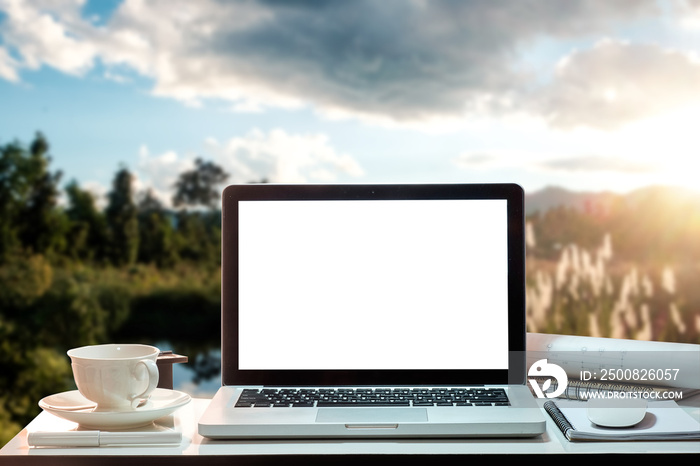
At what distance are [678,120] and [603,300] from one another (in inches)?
39.4

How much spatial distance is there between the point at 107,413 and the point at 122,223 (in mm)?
3343

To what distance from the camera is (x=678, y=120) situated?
330 centimetres

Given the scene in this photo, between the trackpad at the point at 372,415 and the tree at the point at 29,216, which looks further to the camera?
the tree at the point at 29,216

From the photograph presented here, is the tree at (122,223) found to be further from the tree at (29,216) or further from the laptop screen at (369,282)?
the laptop screen at (369,282)

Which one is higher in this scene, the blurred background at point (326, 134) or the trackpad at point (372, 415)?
the blurred background at point (326, 134)

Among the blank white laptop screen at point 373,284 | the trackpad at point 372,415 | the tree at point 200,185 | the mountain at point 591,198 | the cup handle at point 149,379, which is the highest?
the tree at point 200,185

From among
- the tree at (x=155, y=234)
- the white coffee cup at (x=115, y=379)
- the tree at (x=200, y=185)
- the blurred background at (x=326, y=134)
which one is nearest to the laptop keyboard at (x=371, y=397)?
the white coffee cup at (x=115, y=379)

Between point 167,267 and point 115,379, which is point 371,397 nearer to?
point 115,379

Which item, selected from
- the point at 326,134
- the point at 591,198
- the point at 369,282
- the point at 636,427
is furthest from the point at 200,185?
the point at 636,427

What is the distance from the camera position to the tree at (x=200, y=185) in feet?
11.9

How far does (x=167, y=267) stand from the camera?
3871mm

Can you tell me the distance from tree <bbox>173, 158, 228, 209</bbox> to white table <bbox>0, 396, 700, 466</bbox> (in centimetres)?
297

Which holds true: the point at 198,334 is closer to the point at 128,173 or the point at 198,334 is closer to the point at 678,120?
the point at 128,173

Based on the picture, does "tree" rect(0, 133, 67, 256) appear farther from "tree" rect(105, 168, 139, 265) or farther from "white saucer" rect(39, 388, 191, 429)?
"white saucer" rect(39, 388, 191, 429)
